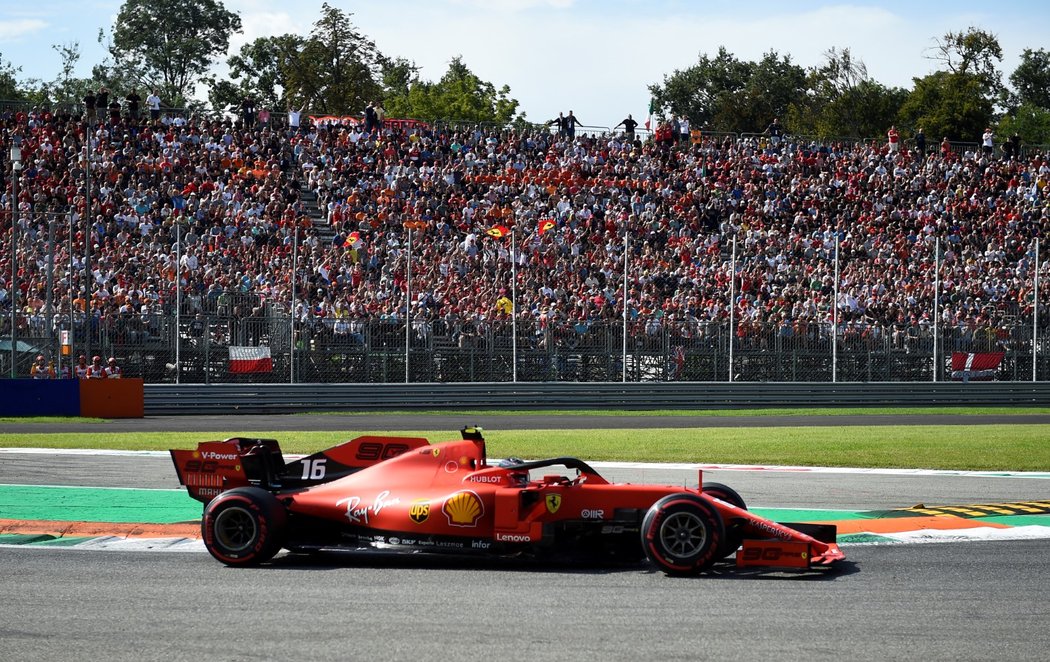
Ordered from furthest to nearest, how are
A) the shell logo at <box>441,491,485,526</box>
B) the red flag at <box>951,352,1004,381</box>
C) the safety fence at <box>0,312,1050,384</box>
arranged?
the red flag at <box>951,352,1004,381</box>
the safety fence at <box>0,312,1050,384</box>
the shell logo at <box>441,491,485,526</box>

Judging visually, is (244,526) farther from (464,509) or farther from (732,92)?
(732,92)

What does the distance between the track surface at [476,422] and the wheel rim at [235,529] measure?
1281cm

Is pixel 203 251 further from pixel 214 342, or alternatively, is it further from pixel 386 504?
pixel 386 504

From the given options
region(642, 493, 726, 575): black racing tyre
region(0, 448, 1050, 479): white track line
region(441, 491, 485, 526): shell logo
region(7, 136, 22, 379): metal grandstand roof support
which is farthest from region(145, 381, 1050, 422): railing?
region(642, 493, 726, 575): black racing tyre

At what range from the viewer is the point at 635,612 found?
730 cm

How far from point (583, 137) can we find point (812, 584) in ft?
94.6

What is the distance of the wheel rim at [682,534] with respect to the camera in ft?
27.2

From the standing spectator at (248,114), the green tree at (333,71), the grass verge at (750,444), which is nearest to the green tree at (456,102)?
the green tree at (333,71)

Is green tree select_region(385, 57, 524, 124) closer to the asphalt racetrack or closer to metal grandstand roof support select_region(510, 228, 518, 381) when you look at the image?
metal grandstand roof support select_region(510, 228, 518, 381)

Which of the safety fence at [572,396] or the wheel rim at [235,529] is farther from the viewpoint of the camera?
the safety fence at [572,396]

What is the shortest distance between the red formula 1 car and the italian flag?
1676 cm

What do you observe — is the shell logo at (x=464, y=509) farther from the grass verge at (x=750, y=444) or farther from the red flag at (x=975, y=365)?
the red flag at (x=975, y=365)

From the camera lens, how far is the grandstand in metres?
26.2

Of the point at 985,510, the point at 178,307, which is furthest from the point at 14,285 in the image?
the point at 985,510
